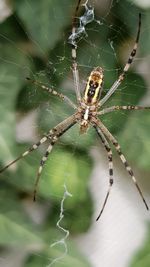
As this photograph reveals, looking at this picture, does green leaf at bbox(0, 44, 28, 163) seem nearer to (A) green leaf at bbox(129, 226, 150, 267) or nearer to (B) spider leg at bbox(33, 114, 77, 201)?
(B) spider leg at bbox(33, 114, 77, 201)

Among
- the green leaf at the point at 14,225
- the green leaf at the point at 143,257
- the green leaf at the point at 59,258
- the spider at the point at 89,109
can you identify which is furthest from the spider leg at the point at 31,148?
the green leaf at the point at 143,257

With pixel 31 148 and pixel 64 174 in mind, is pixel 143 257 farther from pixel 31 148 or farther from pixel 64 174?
pixel 31 148

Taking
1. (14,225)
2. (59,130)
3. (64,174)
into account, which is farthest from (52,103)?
(14,225)

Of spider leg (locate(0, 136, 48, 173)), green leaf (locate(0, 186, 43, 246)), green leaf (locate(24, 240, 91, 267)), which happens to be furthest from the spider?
green leaf (locate(24, 240, 91, 267))

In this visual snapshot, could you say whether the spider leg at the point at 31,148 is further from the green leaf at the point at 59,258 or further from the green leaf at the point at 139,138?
the green leaf at the point at 59,258

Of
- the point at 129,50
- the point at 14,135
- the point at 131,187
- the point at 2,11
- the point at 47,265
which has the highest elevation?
the point at 2,11

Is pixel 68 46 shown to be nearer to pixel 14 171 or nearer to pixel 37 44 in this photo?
pixel 37 44

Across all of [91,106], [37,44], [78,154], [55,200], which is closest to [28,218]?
[55,200]
